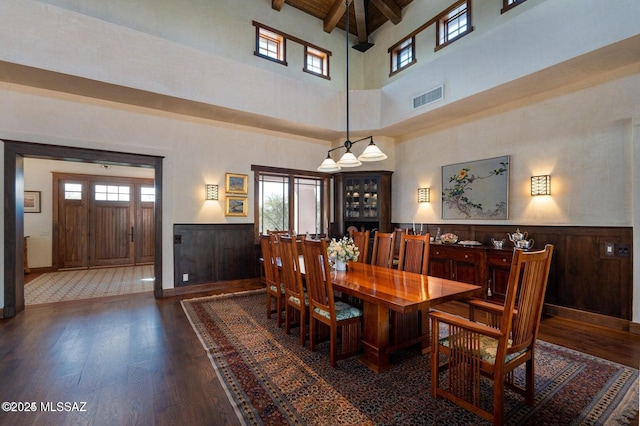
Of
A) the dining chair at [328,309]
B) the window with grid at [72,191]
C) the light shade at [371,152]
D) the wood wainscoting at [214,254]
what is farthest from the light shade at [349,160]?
the window with grid at [72,191]

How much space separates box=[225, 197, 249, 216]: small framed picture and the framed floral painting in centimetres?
385

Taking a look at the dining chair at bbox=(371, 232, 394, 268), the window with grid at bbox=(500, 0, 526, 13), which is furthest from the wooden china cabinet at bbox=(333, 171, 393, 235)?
the window with grid at bbox=(500, 0, 526, 13)

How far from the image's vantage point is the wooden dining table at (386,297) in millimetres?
2189

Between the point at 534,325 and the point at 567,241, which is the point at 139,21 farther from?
the point at 567,241

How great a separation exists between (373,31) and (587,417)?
726 centimetres

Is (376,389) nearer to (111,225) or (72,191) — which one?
(111,225)

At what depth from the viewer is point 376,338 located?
2.54m

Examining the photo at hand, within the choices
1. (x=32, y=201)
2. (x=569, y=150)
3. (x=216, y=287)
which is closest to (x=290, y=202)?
(x=216, y=287)

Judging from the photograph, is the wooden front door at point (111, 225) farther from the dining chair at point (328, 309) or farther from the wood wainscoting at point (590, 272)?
the wood wainscoting at point (590, 272)

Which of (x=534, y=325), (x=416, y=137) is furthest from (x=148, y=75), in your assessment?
(x=534, y=325)

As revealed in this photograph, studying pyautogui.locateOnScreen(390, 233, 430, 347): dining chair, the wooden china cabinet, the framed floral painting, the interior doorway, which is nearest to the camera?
pyautogui.locateOnScreen(390, 233, 430, 347): dining chair

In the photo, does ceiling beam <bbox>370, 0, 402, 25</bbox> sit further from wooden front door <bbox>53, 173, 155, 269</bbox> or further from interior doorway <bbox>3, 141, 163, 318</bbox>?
wooden front door <bbox>53, 173, 155, 269</bbox>

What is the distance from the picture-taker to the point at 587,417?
194 cm

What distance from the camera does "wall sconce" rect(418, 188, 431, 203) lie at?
570cm
